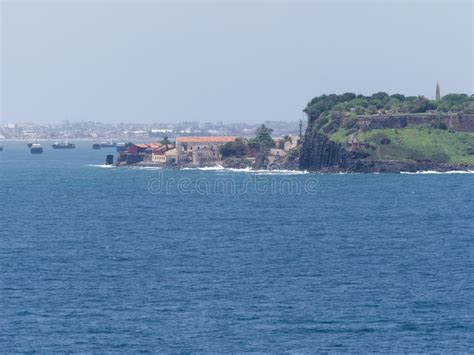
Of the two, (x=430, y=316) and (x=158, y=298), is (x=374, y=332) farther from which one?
(x=158, y=298)

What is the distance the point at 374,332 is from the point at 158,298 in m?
13.9

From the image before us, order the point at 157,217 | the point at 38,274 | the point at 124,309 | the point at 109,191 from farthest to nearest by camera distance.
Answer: the point at 109,191 → the point at 157,217 → the point at 38,274 → the point at 124,309

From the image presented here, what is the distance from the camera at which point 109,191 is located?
169 metres

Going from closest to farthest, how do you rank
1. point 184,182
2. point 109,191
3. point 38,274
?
point 38,274
point 109,191
point 184,182

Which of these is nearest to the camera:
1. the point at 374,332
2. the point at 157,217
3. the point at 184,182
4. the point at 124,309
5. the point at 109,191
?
the point at 374,332

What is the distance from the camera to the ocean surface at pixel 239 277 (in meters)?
58.2

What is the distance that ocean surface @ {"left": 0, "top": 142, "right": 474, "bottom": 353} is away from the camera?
58.2 m

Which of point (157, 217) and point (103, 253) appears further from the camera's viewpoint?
point (157, 217)

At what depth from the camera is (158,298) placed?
6731 centimetres

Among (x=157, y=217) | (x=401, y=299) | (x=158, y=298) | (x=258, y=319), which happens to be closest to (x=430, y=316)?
(x=401, y=299)

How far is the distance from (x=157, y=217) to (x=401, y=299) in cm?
5880

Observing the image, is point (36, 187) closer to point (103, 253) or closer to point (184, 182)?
point (184, 182)

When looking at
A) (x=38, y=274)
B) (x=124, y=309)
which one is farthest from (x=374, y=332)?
(x=38, y=274)

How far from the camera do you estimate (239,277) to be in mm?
75000
